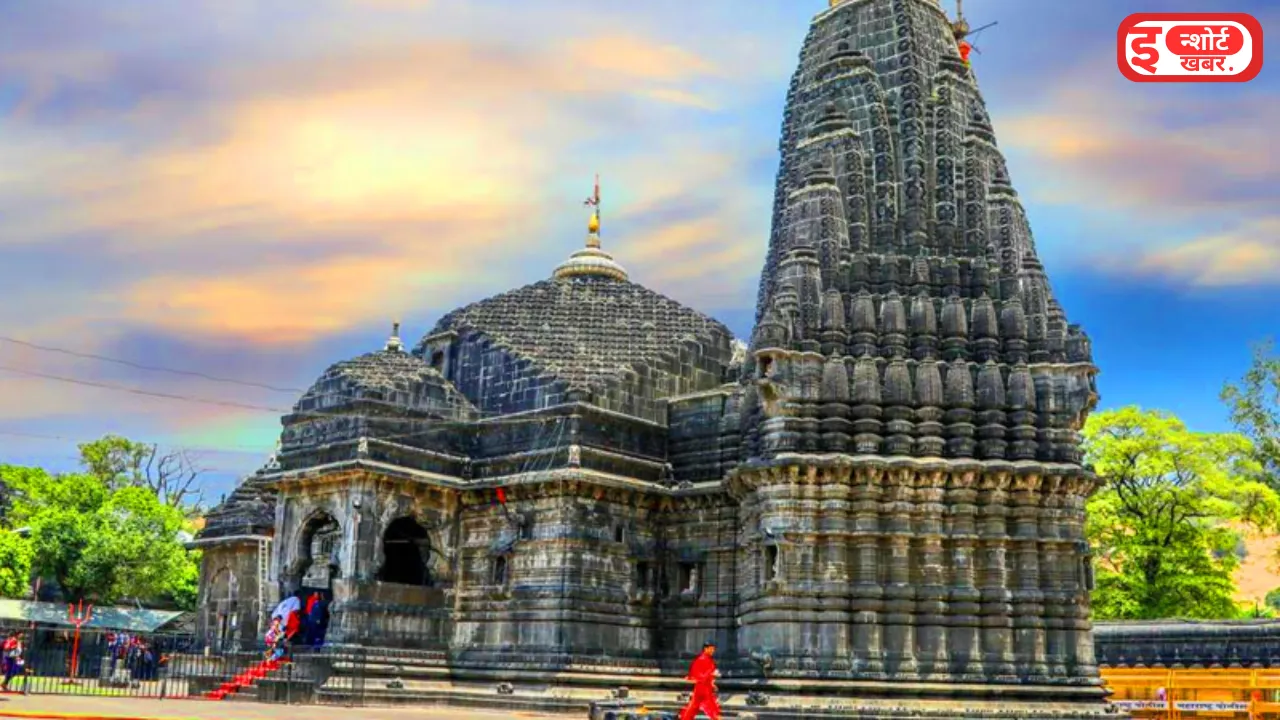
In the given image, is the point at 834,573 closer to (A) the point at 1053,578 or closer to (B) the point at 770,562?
(B) the point at 770,562

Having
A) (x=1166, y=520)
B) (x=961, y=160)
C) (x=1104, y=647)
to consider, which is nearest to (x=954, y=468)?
(x=961, y=160)

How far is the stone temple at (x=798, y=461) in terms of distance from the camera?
24.3 meters

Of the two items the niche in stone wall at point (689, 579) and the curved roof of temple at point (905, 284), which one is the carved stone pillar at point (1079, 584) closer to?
the curved roof of temple at point (905, 284)

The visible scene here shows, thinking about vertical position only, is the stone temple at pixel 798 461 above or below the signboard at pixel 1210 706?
above

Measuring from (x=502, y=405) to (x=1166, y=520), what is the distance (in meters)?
23.7

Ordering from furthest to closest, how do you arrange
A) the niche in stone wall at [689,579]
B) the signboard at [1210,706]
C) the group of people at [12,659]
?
the niche in stone wall at [689,579] → the signboard at [1210,706] → the group of people at [12,659]

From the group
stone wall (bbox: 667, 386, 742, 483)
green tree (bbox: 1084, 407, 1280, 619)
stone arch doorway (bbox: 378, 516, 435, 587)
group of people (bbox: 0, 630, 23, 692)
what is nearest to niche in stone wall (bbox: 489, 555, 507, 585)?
stone arch doorway (bbox: 378, 516, 435, 587)

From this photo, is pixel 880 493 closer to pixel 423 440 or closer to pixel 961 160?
pixel 961 160

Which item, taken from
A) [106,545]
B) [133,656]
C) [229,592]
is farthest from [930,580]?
[106,545]

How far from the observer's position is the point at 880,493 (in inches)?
977

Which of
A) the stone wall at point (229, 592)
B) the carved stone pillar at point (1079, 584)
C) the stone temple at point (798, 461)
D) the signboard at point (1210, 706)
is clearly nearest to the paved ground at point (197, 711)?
the stone temple at point (798, 461)

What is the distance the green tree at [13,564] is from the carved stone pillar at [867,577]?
108 feet

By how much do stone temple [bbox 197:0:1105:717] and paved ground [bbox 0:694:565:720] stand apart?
1970 millimetres

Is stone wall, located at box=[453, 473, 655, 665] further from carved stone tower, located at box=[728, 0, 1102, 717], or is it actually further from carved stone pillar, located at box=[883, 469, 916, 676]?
carved stone pillar, located at box=[883, 469, 916, 676]
